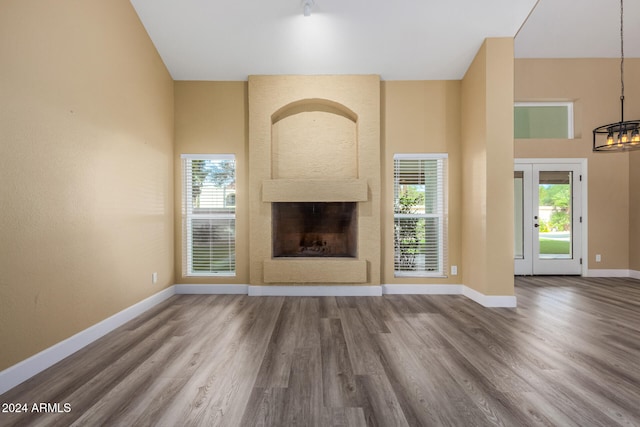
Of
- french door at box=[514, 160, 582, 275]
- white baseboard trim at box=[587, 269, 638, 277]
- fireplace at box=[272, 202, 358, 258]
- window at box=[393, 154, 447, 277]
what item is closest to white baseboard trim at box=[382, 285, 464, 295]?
window at box=[393, 154, 447, 277]

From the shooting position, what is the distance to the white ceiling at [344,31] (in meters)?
3.14

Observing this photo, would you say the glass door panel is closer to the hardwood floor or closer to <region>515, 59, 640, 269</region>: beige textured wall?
<region>515, 59, 640, 269</region>: beige textured wall

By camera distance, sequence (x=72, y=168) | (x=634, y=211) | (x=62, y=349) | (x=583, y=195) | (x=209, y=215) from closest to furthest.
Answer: (x=62, y=349)
(x=72, y=168)
(x=209, y=215)
(x=634, y=211)
(x=583, y=195)

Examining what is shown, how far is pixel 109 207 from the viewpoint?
2.72 metres

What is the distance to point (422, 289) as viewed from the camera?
395cm

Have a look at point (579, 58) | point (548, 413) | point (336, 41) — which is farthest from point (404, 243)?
point (579, 58)

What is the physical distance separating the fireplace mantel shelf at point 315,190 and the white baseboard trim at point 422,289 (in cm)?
136

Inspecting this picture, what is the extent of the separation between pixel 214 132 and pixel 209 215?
1226 mm

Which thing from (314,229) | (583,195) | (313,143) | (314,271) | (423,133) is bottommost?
(314,271)

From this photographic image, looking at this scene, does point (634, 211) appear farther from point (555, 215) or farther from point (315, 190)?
point (315, 190)

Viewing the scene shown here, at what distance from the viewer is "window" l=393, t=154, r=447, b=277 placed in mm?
4059

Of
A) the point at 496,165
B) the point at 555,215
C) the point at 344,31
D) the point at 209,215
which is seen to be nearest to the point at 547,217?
the point at 555,215

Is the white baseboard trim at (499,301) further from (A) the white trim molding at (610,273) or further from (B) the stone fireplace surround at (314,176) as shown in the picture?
(A) the white trim molding at (610,273)

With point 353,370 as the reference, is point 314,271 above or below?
above
